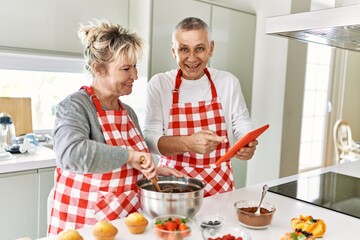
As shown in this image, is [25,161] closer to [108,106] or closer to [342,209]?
[108,106]

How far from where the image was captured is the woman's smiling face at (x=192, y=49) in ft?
4.96

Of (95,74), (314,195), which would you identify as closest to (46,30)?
(95,74)

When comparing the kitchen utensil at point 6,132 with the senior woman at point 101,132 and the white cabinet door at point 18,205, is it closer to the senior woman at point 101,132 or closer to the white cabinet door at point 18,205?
the white cabinet door at point 18,205

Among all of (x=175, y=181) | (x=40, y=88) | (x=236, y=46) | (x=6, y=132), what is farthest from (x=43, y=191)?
(x=236, y=46)

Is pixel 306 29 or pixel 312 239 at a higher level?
pixel 306 29

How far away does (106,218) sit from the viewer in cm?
Answer: 120

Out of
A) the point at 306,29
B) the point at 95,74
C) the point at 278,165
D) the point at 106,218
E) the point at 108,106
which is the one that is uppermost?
the point at 306,29

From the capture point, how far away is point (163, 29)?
2434mm

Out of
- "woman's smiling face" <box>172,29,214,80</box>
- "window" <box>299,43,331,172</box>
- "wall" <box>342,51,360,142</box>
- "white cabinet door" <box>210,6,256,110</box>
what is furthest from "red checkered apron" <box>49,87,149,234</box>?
"wall" <box>342,51,360,142</box>

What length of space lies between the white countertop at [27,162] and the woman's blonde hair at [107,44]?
83 centimetres

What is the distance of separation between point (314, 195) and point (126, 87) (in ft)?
2.64

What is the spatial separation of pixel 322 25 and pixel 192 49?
0.51 meters

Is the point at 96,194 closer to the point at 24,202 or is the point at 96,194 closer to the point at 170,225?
the point at 170,225

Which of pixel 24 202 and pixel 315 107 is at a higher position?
pixel 315 107
